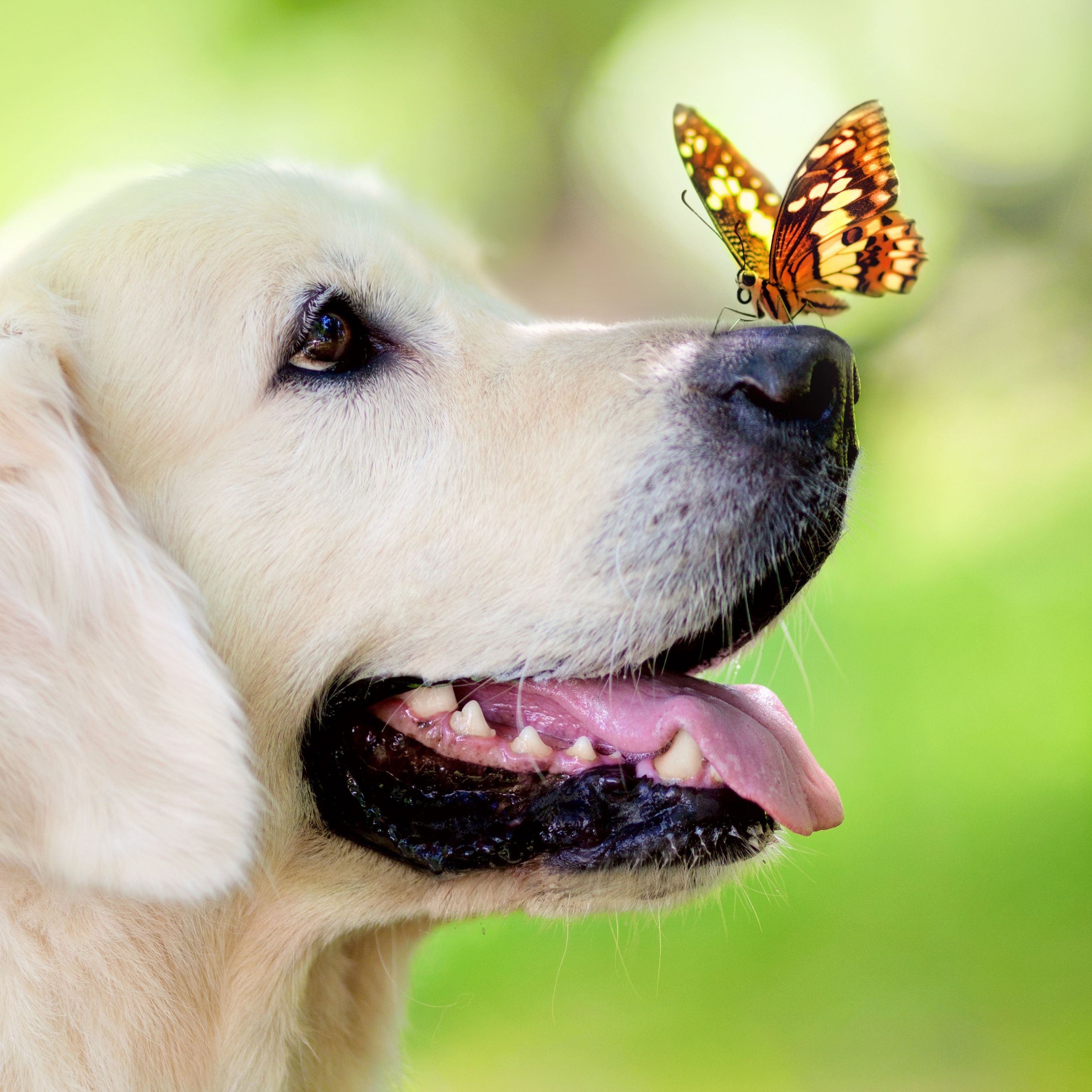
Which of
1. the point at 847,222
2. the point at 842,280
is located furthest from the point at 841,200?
the point at 842,280

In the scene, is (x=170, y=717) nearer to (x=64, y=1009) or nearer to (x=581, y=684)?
(x=64, y=1009)

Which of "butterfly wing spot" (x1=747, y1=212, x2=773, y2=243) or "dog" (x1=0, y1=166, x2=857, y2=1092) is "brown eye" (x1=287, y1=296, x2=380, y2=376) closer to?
"dog" (x1=0, y1=166, x2=857, y2=1092)

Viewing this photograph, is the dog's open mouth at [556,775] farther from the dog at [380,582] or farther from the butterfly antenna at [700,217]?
the butterfly antenna at [700,217]

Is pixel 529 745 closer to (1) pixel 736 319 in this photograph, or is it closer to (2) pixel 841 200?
(1) pixel 736 319

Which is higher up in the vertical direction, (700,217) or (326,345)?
(700,217)

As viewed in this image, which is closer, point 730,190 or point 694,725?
point 694,725
